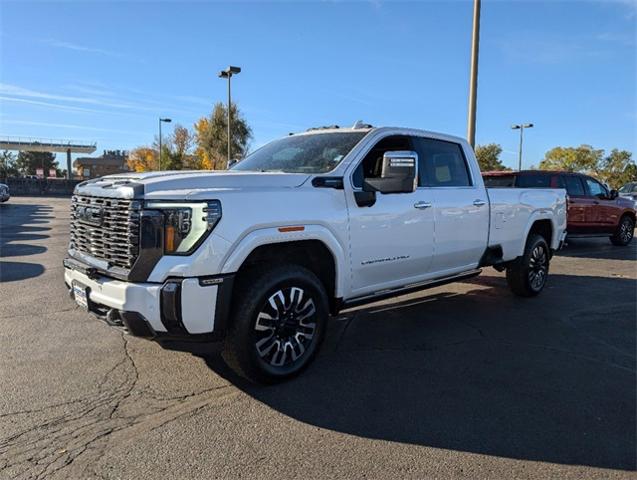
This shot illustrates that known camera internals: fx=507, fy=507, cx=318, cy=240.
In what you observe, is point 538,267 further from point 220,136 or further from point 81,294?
point 220,136

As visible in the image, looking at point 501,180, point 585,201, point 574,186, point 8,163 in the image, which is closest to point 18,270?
point 501,180

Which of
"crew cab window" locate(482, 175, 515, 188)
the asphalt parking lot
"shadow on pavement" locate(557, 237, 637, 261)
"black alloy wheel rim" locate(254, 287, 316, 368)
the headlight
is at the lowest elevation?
the asphalt parking lot

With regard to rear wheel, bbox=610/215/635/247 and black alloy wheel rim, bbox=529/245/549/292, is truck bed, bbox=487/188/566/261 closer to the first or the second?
black alloy wheel rim, bbox=529/245/549/292

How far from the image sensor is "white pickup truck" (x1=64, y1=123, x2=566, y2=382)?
11.3 feet

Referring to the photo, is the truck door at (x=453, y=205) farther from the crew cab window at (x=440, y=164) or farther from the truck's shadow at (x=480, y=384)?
the truck's shadow at (x=480, y=384)

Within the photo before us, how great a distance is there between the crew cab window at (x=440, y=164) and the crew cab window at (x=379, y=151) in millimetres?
200

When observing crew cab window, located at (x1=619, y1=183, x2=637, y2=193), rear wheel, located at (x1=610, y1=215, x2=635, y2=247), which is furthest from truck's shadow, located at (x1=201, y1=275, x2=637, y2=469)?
crew cab window, located at (x1=619, y1=183, x2=637, y2=193)

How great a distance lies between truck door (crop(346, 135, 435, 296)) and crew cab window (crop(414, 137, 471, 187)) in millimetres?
195

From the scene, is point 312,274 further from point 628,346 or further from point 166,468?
point 628,346

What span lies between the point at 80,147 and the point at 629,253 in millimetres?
83925

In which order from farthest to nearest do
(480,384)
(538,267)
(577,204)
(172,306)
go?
(577,204) → (538,267) → (480,384) → (172,306)

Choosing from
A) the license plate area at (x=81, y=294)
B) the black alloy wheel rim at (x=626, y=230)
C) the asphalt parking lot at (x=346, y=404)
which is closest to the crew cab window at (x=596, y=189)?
the black alloy wheel rim at (x=626, y=230)

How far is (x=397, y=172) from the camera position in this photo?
167 inches

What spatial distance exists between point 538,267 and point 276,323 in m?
4.80
